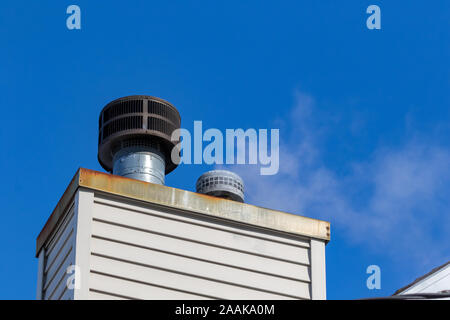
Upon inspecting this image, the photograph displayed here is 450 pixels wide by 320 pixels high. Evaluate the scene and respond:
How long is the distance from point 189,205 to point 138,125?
1.68 m

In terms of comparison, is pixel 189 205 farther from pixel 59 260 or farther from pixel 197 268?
pixel 59 260

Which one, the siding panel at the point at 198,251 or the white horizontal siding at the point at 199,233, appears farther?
the white horizontal siding at the point at 199,233

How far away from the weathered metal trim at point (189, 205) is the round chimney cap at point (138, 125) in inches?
55.9

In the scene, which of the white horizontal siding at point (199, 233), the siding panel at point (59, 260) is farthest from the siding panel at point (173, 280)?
the white horizontal siding at point (199, 233)

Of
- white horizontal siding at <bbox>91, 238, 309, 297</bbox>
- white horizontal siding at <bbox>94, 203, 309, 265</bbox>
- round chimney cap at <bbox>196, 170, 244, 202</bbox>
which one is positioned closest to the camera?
white horizontal siding at <bbox>91, 238, 309, 297</bbox>

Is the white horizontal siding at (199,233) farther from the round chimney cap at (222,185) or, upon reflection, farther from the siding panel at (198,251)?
the round chimney cap at (222,185)

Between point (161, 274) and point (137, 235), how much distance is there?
0.52 m

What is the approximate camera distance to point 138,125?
1220 cm

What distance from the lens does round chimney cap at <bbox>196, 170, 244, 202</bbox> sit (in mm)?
12133

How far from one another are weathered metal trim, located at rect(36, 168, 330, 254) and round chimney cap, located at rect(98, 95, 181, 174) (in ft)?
4.66

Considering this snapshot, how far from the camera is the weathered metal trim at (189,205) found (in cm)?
1070

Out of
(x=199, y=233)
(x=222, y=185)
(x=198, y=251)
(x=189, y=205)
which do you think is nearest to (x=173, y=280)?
(x=198, y=251)

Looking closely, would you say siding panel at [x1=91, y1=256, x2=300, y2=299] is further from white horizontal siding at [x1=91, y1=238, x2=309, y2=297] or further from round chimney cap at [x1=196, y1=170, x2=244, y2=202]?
round chimney cap at [x1=196, y1=170, x2=244, y2=202]

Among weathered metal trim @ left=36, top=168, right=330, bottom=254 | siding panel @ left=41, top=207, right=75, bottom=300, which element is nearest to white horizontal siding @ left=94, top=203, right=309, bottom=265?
weathered metal trim @ left=36, top=168, right=330, bottom=254
